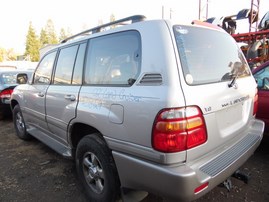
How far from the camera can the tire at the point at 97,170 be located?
2365 mm

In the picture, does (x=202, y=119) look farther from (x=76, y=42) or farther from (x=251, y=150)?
(x=76, y=42)

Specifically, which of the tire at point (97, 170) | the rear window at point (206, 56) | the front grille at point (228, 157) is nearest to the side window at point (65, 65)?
the tire at point (97, 170)

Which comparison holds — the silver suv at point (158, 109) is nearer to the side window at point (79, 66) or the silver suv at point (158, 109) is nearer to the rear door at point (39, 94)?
the side window at point (79, 66)

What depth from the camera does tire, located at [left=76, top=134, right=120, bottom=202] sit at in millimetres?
2365

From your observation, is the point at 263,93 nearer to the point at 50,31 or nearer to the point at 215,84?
the point at 215,84

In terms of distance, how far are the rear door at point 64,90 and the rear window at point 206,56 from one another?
4.32ft

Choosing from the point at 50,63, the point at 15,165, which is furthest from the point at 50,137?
the point at 50,63

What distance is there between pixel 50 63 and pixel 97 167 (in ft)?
6.29

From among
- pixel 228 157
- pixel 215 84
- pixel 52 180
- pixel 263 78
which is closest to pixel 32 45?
pixel 52 180

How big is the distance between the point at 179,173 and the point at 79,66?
178 centimetres

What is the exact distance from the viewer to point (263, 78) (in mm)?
3652

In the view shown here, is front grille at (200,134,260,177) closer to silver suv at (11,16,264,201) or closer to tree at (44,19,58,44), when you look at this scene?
silver suv at (11,16,264,201)

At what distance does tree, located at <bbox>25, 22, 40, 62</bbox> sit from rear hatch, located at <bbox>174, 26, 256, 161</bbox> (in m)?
63.3

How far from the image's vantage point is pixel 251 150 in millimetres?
2484
